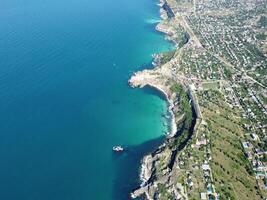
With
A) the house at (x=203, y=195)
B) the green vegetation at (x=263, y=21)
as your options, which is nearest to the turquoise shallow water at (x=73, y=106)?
the house at (x=203, y=195)

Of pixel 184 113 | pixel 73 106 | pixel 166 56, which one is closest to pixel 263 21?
pixel 166 56

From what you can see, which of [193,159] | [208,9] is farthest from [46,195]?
[208,9]

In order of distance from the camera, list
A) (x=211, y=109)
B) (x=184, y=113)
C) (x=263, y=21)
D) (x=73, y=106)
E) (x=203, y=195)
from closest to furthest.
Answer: (x=203, y=195), (x=211, y=109), (x=184, y=113), (x=73, y=106), (x=263, y=21)

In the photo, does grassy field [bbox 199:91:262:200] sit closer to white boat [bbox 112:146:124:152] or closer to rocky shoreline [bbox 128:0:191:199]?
rocky shoreline [bbox 128:0:191:199]

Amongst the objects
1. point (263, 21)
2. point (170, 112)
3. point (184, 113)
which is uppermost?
point (184, 113)

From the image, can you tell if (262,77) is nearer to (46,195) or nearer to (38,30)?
(46,195)

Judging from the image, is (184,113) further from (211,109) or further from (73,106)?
(73,106)

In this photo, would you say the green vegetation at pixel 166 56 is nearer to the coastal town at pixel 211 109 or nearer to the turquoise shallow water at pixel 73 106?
the coastal town at pixel 211 109
